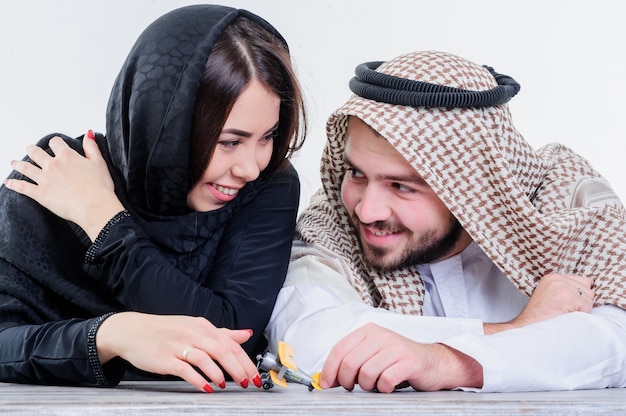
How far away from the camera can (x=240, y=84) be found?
5.68 ft

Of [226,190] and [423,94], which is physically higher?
[423,94]

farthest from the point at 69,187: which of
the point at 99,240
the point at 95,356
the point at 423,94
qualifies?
the point at 423,94

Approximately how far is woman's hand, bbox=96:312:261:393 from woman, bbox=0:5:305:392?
28cm

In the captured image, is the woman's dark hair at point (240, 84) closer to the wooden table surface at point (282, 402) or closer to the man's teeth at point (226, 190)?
the man's teeth at point (226, 190)

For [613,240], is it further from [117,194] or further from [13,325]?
[13,325]

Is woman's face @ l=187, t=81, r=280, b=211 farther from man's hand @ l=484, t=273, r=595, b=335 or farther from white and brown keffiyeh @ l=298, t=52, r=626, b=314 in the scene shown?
man's hand @ l=484, t=273, r=595, b=335

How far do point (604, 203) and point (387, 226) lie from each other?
46cm

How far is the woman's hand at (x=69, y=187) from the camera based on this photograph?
1.67 m

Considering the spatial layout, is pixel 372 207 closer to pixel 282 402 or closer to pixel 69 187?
pixel 69 187

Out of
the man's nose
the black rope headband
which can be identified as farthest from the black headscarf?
the black rope headband

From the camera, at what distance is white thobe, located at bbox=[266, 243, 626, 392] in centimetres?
148

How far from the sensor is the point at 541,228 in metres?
1.82

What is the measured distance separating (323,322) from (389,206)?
355 millimetres

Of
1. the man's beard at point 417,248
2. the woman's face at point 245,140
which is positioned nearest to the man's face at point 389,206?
the man's beard at point 417,248
